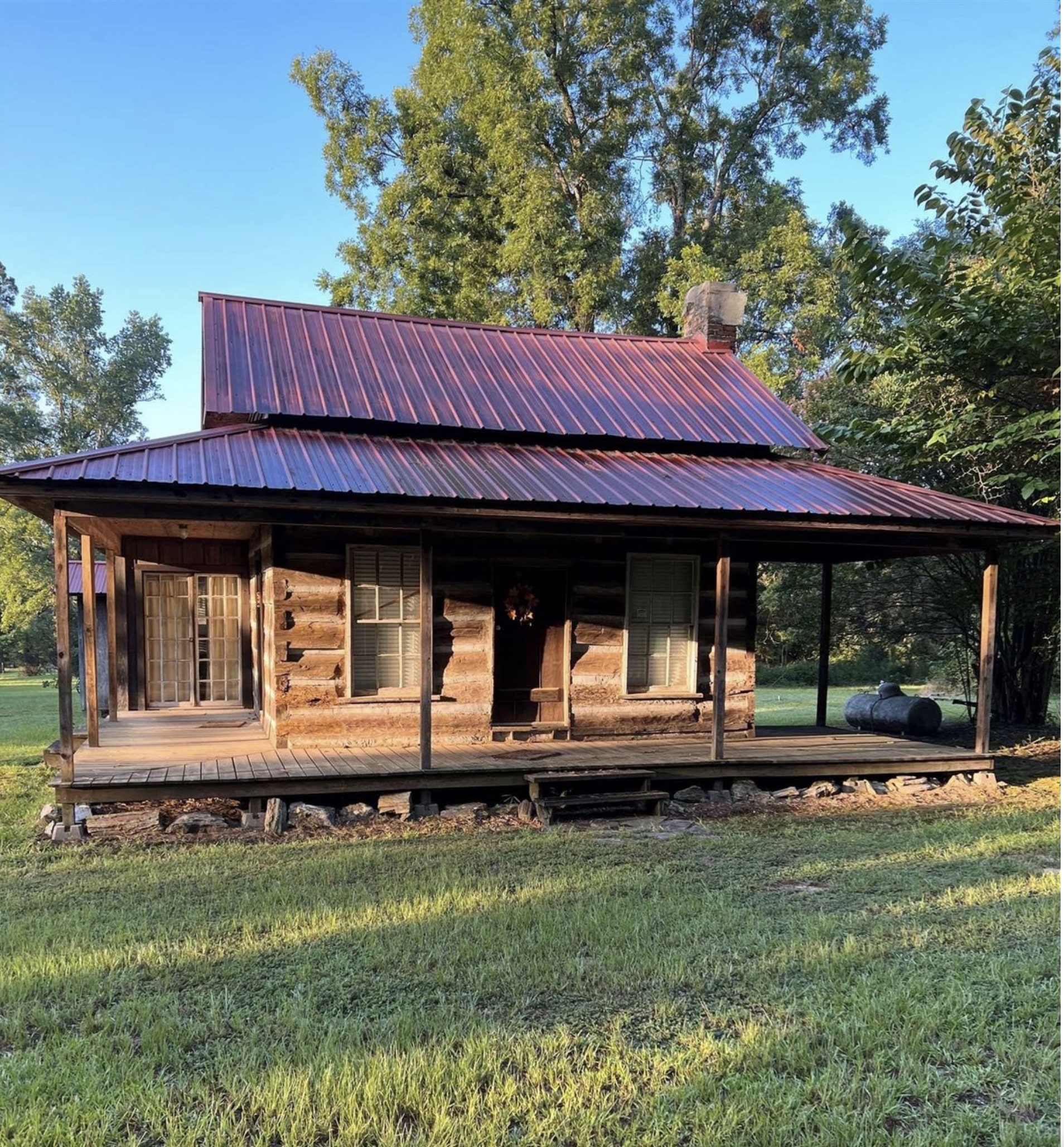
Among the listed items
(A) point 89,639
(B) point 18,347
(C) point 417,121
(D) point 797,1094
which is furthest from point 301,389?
(B) point 18,347

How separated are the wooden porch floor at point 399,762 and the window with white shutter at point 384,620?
2.59 ft

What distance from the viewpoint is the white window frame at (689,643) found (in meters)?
9.84

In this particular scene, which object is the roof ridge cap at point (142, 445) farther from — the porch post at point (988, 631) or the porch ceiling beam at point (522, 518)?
the porch post at point (988, 631)

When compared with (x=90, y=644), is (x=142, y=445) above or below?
above

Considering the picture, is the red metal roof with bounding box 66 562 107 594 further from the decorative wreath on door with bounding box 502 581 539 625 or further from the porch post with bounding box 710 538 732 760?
the porch post with bounding box 710 538 732 760

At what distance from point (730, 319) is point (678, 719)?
7060mm

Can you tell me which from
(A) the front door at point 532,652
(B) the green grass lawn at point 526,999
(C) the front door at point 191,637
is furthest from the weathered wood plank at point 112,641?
(A) the front door at point 532,652

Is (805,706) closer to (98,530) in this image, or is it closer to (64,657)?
(98,530)

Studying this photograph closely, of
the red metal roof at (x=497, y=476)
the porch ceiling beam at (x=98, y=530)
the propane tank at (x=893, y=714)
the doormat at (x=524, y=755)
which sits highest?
the red metal roof at (x=497, y=476)

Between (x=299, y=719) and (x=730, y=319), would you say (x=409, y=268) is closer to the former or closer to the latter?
(x=730, y=319)

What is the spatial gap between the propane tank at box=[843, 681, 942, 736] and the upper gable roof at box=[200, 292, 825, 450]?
4.38 m

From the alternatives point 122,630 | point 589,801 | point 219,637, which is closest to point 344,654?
point 589,801

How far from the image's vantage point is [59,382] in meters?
30.9

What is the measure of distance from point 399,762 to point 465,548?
2575 mm
